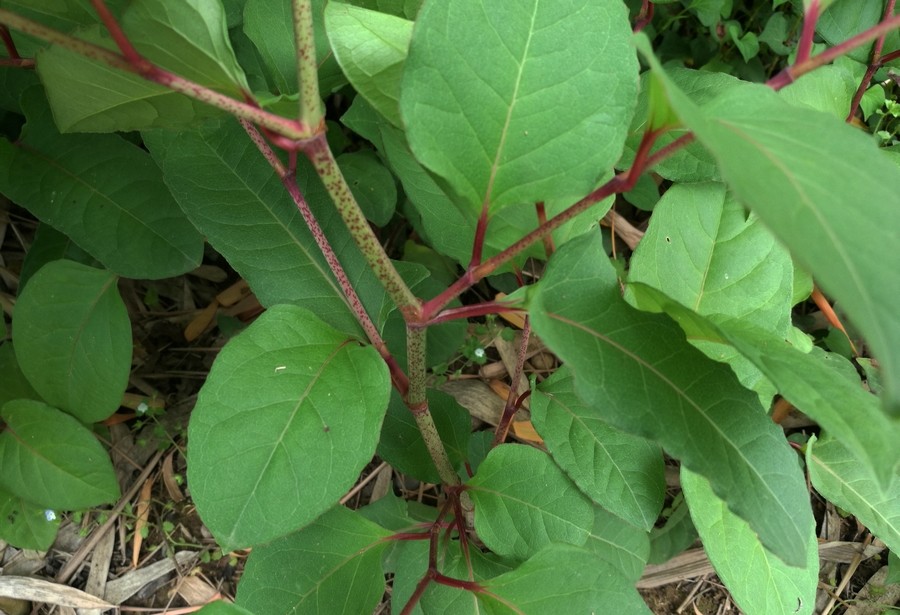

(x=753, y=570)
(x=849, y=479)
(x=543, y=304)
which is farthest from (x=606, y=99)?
(x=849, y=479)

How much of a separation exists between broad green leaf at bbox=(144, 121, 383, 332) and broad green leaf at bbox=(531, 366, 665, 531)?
1.27 ft

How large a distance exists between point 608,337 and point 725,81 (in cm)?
60

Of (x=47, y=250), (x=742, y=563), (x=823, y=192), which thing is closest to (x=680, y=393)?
(x=823, y=192)

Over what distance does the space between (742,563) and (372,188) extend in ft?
3.31

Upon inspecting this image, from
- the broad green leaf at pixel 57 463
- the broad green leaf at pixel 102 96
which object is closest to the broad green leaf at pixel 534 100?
the broad green leaf at pixel 102 96

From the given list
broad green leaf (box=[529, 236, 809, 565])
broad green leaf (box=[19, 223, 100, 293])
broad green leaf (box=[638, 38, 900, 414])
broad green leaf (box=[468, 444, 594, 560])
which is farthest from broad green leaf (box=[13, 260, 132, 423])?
broad green leaf (box=[638, 38, 900, 414])

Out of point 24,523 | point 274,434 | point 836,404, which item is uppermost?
point 836,404

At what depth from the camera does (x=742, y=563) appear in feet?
3.71

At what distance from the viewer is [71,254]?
64.2 inches

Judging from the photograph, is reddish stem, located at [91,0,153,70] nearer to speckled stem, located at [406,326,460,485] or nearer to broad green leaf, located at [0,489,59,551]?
speckled stem, located at [406,326,460,485]

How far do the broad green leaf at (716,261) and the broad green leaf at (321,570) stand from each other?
0.65m

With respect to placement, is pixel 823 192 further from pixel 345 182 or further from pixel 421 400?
pixel 421 400

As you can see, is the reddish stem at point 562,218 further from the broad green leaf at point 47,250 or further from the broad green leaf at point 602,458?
the broad green leaf at point 47,250

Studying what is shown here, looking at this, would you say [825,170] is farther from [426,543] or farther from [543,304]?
[426,543]
